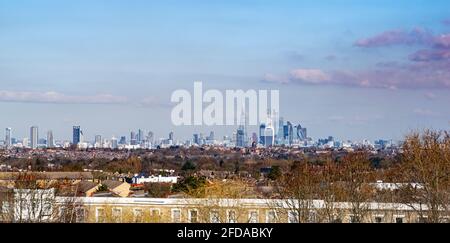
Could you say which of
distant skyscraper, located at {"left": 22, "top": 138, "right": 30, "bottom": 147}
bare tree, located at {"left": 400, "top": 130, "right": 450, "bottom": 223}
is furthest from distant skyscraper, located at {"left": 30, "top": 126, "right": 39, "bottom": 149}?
bare tree, located at {"left": 400, "top": 130, "right": 450, "bottom": 223}

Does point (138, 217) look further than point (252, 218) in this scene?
Yes

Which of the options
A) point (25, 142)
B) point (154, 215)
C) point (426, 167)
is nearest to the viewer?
point (25, 142)

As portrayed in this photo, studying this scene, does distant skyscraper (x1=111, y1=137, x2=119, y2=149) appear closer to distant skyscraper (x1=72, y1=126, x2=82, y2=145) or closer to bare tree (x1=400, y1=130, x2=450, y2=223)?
distant skyscraper (x1=72, y1=126, x2=82, y2=145)

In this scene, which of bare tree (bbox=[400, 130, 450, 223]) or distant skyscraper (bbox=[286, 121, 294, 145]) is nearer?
distant skyscraper (bbox=[286, 121, 294, 145])

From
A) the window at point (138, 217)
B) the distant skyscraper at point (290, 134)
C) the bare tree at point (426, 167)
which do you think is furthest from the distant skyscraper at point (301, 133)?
the bare tree at point (426, 167)

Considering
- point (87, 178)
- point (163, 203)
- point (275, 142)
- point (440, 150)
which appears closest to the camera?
point (275, 142)

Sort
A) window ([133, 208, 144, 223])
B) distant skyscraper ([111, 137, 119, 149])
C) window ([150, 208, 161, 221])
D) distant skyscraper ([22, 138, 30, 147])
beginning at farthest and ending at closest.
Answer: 1. window ([150, 208, 161, 221])
2. distant skyscraper ([111, 137, 119, 149])
3. distant skyscraper ([22, 138, 30, 147])
4. window ([133, 208, 144, 223])

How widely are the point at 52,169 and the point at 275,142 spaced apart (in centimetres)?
329

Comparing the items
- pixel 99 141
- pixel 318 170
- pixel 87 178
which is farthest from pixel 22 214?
pixel 87 178

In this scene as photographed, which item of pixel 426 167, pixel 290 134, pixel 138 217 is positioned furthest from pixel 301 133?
pixel 426 167

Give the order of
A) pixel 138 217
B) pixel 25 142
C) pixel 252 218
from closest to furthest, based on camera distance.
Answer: pixel 252 218 → pixel 25 142 → pixel 138 217

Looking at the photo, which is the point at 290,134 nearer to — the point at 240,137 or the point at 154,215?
the point at 240,137
